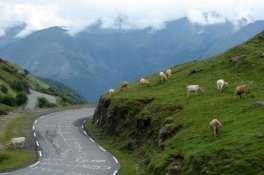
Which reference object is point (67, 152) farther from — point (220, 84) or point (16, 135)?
point (220, 84)

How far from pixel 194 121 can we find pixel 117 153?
14141 millimetres

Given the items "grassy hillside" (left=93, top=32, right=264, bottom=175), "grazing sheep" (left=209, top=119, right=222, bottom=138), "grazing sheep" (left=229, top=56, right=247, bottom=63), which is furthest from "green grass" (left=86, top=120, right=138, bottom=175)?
"grazing sheep" (left=229, top=56, right=247, bottom=63)

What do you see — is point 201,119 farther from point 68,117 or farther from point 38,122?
point 68,117

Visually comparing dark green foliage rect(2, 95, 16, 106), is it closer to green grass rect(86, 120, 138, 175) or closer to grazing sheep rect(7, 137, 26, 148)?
green grass rect(86, 120, 138, 175)

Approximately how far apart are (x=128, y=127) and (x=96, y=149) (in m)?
5.53

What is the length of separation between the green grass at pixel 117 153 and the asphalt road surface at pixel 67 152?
740 millimetres

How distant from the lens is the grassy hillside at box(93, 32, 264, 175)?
35.1 m

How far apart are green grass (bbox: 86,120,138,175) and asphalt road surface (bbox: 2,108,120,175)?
74cm

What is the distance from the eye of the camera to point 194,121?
1906 inches

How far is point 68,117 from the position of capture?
98812 millimetres

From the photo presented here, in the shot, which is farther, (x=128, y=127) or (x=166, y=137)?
(x=128, y=127)

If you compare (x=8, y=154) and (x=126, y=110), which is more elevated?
(x=126, y=110)

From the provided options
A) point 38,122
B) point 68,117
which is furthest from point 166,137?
point 68,117

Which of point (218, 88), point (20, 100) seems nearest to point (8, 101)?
point (20, 100)
